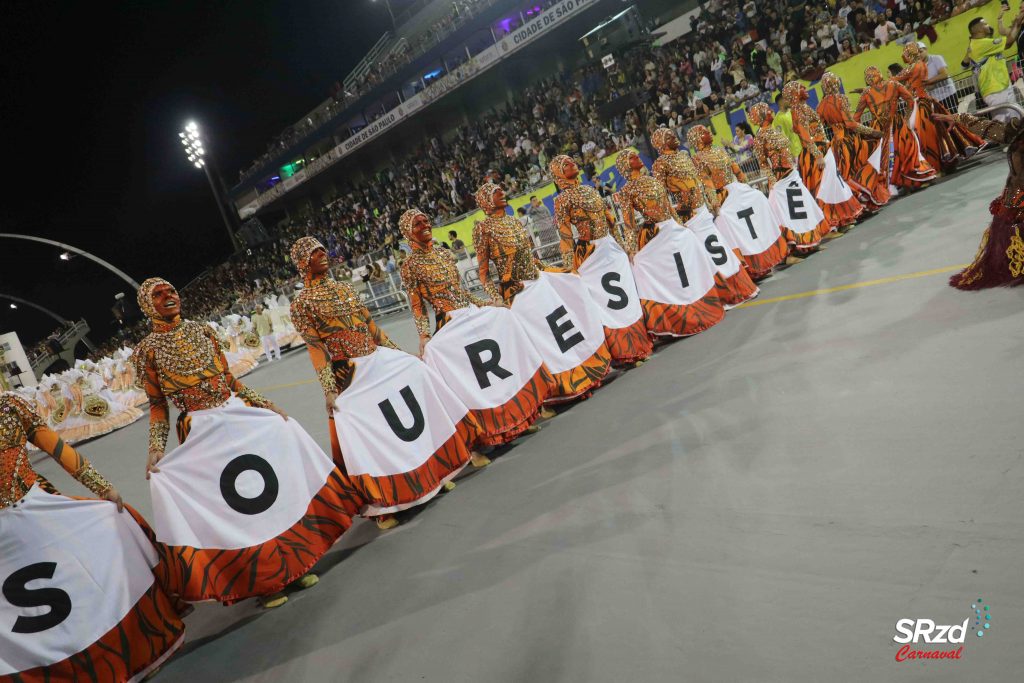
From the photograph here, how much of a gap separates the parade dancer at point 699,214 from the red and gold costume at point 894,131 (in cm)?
371

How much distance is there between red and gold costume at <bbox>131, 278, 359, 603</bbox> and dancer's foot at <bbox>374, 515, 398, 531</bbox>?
9.2 inches

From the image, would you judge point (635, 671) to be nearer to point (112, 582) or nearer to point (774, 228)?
point (112, 582)

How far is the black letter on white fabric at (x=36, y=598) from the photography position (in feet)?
10.1

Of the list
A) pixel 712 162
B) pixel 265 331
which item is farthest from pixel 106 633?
pixel 265 331

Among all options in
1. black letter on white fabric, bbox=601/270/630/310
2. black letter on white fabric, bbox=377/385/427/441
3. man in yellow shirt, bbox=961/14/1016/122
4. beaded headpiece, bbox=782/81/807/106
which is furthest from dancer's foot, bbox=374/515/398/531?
man in yellow shirt, bbox=961/14/1016/122

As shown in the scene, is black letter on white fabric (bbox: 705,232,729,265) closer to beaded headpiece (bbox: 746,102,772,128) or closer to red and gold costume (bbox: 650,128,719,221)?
red and gold costume (bbox: 650,128,719,221)

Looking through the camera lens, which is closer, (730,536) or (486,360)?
(730,536)

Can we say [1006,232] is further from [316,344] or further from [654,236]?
[316,344]

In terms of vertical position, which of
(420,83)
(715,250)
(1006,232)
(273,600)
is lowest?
(273,600)

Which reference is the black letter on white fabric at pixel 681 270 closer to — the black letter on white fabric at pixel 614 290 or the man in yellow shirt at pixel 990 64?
the black letter on white fabric at pixel 614 290

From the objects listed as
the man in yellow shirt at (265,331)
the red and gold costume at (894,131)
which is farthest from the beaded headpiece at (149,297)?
the man in yellow shirt at (265,331)

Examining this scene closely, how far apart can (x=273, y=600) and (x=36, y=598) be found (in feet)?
3.64

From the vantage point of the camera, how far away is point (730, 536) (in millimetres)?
2561

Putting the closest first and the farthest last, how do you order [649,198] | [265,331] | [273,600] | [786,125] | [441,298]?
[273,600] < [441,298] < [649,198] < [786,125] < [265,331]
